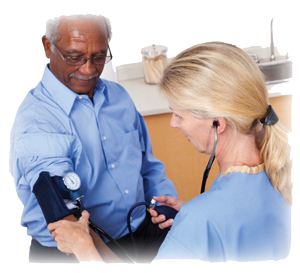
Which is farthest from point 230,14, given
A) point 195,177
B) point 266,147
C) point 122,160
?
point 266,147

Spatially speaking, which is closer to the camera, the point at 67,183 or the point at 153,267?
the point at 153,267

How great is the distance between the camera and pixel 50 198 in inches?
43.1

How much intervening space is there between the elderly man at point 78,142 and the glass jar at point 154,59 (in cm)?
85

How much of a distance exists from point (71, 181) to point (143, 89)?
1.42m

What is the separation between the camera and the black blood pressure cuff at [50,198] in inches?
42.5

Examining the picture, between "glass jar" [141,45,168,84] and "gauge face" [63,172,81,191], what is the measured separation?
4.63ft

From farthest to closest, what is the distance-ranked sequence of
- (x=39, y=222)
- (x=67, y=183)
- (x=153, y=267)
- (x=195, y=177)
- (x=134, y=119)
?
(x=195, y=177) → (x=134, y=119) → (x=39, y=222) → (x=67, y=183) → (x=153, y=267)

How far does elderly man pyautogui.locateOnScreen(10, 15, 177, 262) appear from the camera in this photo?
1.17m

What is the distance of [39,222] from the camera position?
53.5 inches

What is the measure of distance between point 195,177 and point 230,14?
1.24 meters

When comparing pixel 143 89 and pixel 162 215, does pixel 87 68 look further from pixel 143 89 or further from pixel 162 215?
pixel 143 89

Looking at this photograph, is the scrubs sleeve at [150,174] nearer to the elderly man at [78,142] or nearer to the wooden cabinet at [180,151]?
the elderly man at [78,142]

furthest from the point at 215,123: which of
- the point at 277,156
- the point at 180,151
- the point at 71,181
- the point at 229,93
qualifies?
the point at 180,151

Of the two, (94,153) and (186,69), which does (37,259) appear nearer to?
(94,153)
